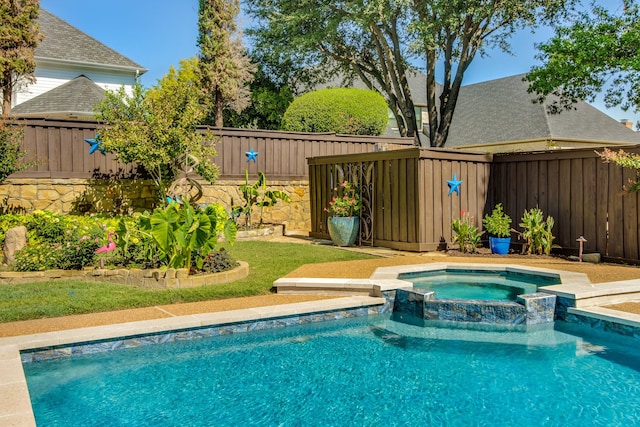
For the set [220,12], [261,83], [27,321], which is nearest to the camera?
[27,321]

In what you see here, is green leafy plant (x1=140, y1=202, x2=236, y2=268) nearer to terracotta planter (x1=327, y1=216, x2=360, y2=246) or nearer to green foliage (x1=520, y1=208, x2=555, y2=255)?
terracotta planter (x1=327, y1=216, x2=360, y2=246)

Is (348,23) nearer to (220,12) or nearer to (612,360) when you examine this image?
(220,12)

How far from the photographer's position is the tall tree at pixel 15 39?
49.8 feet

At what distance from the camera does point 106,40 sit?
2578 centimetres

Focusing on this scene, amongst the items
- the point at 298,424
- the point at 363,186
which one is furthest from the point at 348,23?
the point at 298,424

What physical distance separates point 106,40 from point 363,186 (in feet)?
61.7

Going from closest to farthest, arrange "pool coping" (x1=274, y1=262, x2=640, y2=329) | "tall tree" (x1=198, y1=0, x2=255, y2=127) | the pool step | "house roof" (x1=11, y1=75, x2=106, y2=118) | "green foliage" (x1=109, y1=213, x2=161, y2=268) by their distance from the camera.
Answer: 1. "pool coping" (x1=274, y1=262, x2=640, y2=329)
2. the pool step
3. "green foliage" (x1=109, y1=213, x2=161, y2=268)
4. "house roof" (x1=11, y1=75, x2=106, y2=118)
5. "tall tree" (x1=198, y1=0, x2=255, y2=127)

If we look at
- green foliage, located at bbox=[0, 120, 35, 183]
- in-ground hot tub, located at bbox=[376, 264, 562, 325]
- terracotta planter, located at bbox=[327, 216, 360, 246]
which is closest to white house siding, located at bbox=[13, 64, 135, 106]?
green foliage, located at bbox=[0, 120, 35, 183]

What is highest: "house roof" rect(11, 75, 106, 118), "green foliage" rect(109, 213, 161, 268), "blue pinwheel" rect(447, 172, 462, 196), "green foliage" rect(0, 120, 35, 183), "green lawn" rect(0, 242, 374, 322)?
"house roof" rect(11, 75, 106, 118)

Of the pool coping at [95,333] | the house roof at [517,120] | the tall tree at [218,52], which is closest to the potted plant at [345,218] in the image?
the pool coping at [95,333]

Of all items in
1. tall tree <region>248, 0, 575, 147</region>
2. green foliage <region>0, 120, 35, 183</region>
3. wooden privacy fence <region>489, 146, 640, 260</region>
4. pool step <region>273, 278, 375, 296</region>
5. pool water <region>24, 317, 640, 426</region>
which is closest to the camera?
pool water <region>24, 317, 640, 426</region>

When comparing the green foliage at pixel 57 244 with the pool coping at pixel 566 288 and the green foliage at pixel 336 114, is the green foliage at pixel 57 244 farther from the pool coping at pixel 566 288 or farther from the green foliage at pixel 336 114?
the green foliage at pixel 336 114

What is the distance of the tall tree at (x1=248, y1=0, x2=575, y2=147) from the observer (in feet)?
57.3

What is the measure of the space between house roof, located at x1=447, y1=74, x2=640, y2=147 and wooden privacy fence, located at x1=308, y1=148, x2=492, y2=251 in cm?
1310
